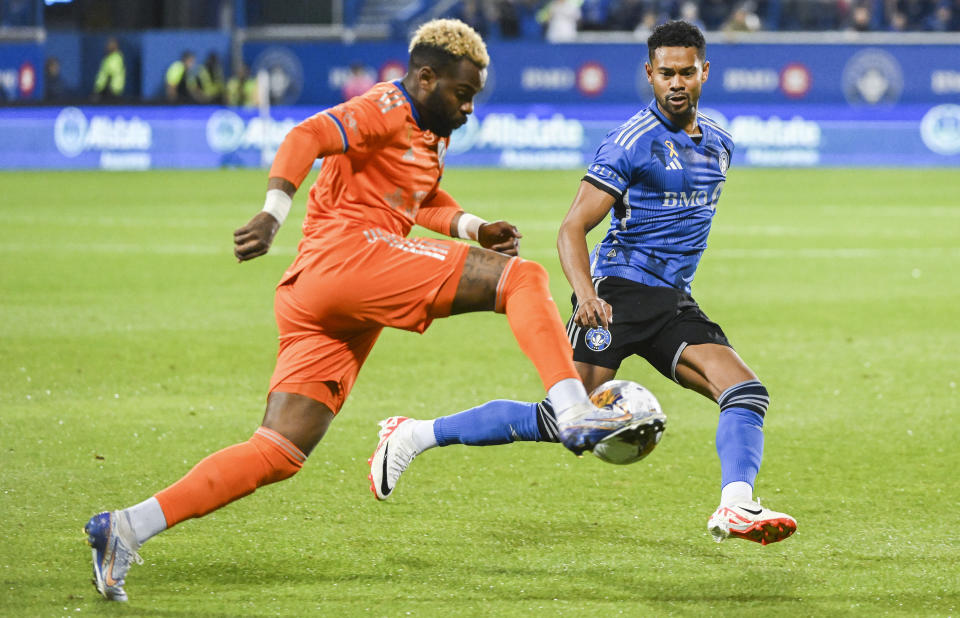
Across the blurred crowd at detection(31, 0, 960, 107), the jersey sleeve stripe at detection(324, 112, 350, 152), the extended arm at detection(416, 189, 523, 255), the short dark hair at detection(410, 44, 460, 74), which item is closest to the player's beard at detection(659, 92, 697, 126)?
the extended arm at detection(416, 189, 523, 255)

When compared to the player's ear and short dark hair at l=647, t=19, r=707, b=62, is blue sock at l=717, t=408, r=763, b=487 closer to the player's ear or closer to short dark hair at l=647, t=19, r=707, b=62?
short dark hair at l=647, t=19, r=707, b=62

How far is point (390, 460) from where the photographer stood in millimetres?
5422

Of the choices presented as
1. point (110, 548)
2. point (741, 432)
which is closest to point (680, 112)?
point (741, 432)

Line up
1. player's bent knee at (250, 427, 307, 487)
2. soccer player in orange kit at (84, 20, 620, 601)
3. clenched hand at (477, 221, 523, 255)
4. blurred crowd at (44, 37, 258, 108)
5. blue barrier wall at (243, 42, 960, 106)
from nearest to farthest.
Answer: soccer player in orange kit at (84, 20, 620, 601) → player's bent knee at (250, 427, 307, 487) → clenched hand at (477, 221, 523, 255) → blurred crowd at (44, 37, 258, 108) → blue barrier wall at (243, 42, 960, 106)

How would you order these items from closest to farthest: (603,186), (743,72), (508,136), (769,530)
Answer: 1. (769,530)
2. (603,186)
3. (508,136)
4. (743,72)

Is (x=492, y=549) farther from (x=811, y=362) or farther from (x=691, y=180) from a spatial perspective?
(x=811, y=362)

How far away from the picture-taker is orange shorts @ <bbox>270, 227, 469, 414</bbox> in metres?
4.36

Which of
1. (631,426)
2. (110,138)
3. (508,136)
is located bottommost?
(110,138)

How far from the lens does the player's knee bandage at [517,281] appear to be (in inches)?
170

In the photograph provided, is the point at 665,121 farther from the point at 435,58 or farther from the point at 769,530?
the point at 769,530

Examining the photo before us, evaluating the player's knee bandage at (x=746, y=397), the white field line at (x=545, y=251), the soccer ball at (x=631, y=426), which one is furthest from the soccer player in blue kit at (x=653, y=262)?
the white field line at (x=545, y=251)

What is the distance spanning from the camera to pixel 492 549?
5117mm

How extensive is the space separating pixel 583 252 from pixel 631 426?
0.90 m

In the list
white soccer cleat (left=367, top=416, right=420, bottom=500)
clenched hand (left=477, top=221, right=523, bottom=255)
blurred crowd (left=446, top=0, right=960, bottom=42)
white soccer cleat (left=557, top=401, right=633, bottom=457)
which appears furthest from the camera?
blurred crowd (left=446, top=0, right=960, bottom=42)
